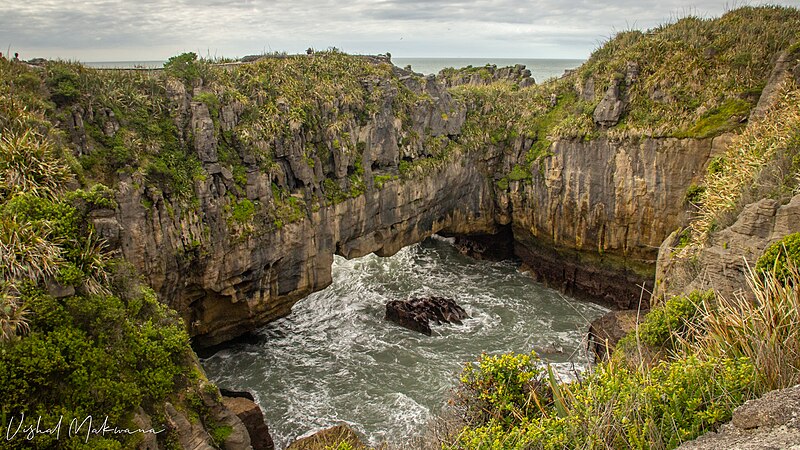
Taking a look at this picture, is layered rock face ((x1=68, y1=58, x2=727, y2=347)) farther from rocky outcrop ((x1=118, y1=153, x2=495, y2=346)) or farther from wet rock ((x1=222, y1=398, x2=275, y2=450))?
wet rock ((x1=222, y1=398, x2=275, y2=450))

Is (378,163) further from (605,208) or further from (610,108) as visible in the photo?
(610,108)

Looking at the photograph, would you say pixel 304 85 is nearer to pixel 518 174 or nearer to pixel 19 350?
pixel 518 174

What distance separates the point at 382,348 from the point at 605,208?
1233cm

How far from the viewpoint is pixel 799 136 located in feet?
43.0

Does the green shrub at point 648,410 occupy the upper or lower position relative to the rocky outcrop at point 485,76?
lower

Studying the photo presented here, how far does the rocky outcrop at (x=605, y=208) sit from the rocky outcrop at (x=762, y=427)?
18.1 meters

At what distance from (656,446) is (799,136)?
1094cm

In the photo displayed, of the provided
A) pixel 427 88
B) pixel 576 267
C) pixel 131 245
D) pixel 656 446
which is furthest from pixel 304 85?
pixel 656 446

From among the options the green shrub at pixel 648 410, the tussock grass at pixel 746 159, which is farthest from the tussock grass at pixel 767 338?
the tussock grass at pixel 746 159

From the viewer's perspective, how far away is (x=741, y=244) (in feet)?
37.9

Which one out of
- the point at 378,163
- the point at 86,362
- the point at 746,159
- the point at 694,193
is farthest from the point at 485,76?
the point at 86,362

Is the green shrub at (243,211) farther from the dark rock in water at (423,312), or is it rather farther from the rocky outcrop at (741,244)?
the rocky outcrop at (741,244)

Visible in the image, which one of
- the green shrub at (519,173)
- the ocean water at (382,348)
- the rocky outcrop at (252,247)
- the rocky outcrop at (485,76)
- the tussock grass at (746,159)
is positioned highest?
the rocky outcrop at (485,76)

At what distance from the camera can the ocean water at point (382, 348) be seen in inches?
669
